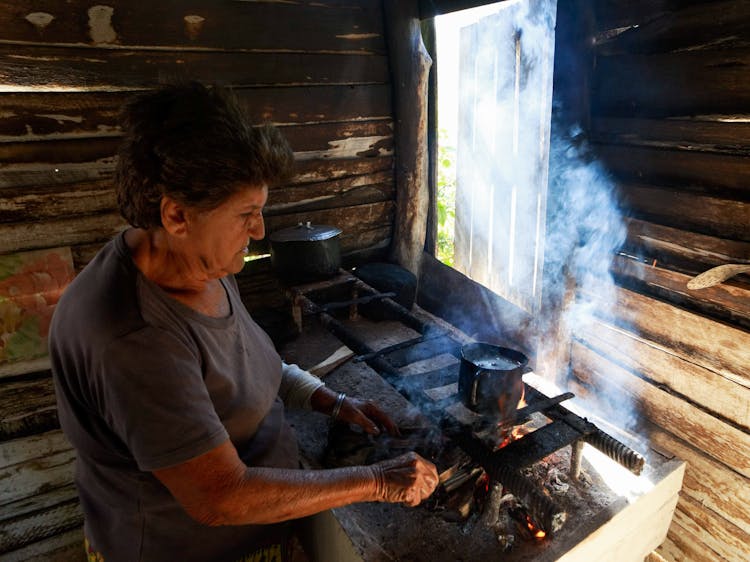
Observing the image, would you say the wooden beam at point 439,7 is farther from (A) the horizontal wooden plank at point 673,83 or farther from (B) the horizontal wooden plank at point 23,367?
(B) the horizontal wooden plank at point 23,367

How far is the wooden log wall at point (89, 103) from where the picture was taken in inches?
123

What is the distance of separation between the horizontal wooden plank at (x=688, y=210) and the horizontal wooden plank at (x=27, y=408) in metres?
4.13

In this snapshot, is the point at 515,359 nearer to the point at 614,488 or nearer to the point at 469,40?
the point at 614,488

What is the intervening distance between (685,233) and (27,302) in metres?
4.14

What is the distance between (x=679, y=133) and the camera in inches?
112

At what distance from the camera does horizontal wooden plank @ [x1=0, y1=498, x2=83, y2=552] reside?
3359mm

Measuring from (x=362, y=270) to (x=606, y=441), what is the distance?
2.81 m

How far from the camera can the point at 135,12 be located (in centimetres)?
335

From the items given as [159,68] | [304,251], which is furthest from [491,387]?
[159,68]

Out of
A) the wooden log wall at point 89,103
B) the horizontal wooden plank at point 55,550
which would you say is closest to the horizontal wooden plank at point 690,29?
the wooden log wall at point 89,103

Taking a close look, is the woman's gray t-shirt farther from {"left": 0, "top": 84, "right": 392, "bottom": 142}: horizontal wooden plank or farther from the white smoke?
the white smoke

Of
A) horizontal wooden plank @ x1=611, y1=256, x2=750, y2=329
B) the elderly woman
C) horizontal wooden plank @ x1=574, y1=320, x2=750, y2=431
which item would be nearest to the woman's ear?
the elderly woman

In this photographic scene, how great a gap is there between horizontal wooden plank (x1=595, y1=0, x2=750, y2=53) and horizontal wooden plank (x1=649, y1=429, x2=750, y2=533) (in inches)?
94.1

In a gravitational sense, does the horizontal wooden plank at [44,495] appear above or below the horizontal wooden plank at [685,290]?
below
